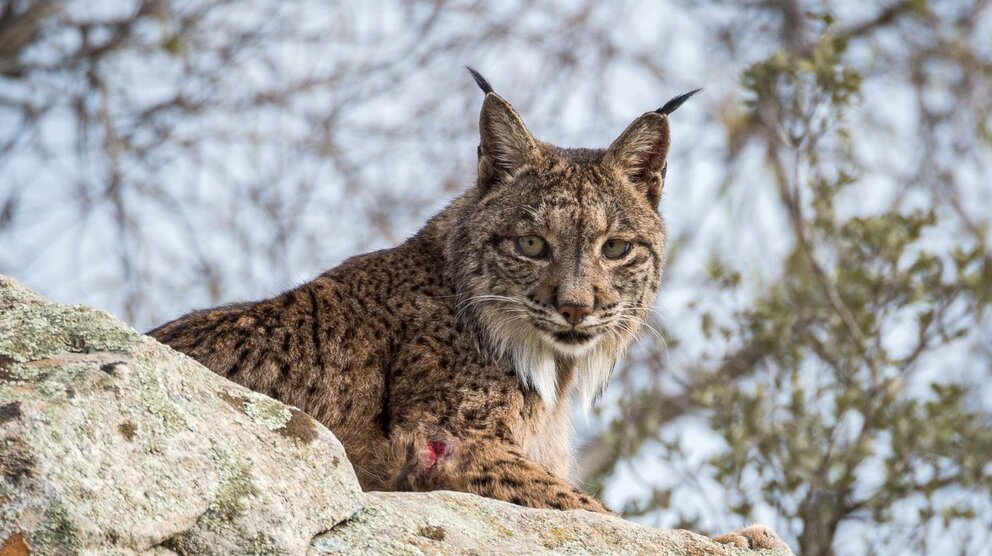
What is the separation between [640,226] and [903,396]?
457 centimetres

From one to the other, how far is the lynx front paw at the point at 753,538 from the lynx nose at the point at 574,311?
1.32m

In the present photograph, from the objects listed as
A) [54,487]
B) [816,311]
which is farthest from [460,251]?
[816,311]

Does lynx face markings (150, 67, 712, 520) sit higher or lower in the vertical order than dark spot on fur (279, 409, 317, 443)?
higher

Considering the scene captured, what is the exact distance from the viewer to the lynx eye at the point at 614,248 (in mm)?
6539

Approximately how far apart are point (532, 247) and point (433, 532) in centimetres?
229

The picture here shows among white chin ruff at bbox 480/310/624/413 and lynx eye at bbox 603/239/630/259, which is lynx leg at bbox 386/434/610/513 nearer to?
white chin ruff at bbox 480/310/624/413

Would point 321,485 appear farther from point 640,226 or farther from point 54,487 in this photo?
point 640,226

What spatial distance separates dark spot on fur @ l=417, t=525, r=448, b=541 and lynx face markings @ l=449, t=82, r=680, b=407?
6.06 feet

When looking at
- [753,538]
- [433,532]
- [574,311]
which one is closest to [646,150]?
[574,311]

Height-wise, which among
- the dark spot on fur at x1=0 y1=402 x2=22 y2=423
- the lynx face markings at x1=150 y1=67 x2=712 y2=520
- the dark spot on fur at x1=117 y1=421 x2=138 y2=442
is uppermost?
the lynx face markings at x1=150 y1=67 x2=712 y2=520

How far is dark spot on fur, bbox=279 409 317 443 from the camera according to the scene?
4.34 m

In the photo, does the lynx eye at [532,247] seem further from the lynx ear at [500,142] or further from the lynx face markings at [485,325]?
the lynx ear at [500,142]

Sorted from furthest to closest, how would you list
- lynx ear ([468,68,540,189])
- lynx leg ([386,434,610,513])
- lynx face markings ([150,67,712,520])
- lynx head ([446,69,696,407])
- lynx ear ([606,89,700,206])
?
lynx ear ([606,89,700,206]) < lynx ear ([468,68,540,189]) < lynx head ([446,69,696,407]) < lynx face markings ([150,67,712,520]) < lynx leg ([386,434,610,513])

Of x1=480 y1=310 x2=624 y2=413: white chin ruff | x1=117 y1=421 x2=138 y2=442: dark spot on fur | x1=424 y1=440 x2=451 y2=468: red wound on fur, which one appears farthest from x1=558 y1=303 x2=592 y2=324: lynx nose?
x1=117 y1=421 x2=138 y2=442: dark spot on fur
